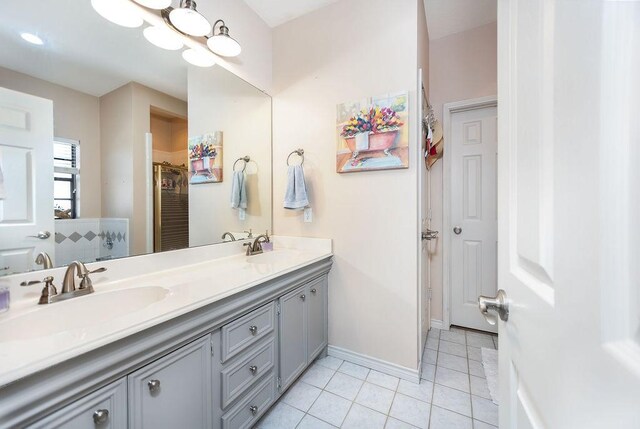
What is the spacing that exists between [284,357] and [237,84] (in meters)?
1.90

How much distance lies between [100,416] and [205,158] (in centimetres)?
133

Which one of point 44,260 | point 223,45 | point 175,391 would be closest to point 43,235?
point 44,260

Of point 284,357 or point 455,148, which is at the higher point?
point 455,148

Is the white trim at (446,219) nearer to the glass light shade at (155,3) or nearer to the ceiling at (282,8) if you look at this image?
the ceiling at (282,8)

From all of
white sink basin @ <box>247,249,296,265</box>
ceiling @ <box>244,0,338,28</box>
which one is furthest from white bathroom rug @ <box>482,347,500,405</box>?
ceiling @ <box>244,0,338,28</box>

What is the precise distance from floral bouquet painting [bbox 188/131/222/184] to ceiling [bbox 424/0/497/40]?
6.41 ft

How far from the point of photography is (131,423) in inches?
30.8

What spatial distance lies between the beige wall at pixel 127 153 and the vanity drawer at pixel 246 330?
651 millimetres

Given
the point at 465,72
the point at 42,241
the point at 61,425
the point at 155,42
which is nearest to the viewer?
the point at 61,425

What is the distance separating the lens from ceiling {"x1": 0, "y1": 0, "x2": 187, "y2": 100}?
0.95 m

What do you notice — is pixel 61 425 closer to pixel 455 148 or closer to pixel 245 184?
pixel 245 184

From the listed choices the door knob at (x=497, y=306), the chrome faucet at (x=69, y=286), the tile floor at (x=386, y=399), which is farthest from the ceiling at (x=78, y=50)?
the tile floor at (x=386, y=399)

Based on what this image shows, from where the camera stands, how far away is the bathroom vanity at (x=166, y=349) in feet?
2.06

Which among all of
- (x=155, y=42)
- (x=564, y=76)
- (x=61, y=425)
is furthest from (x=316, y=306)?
(x=155, y=42)
